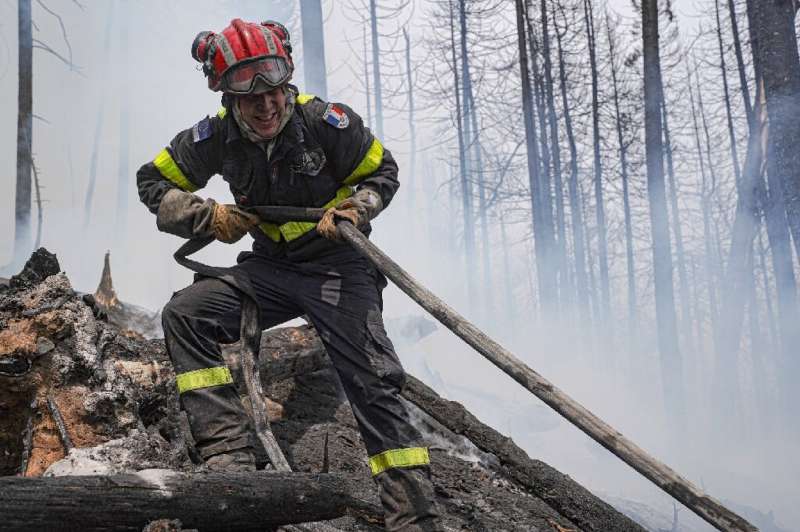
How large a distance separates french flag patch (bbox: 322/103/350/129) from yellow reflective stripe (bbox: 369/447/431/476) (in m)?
1.45

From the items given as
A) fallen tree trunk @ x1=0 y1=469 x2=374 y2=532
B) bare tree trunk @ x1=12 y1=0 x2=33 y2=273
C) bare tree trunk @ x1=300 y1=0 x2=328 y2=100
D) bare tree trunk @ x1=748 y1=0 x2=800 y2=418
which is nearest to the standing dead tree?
bare tree trunk @ x1=12 y1=0 x2=33 y2=273

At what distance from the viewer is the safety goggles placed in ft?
10.2

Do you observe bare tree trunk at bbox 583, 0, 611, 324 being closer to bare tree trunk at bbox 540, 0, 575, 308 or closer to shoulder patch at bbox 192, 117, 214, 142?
bare tree trunk at bbox 540, 0, 575, 308

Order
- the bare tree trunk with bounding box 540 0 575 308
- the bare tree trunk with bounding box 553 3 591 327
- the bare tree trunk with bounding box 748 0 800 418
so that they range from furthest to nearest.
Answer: the bare tree trunk with bounding box 553 3 591 327 < the bare tree trunk with bounding box 540 0 575 308 < the bare tree trunk with bounding box 748 0 800 418

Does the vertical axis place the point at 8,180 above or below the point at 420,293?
above

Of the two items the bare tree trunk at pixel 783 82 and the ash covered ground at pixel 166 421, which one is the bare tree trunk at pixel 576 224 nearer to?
Answer: the bare tree trunk at pixel 783 82

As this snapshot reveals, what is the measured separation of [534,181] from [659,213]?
458 centimetres

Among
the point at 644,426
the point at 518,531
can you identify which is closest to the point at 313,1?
the point at 644,426

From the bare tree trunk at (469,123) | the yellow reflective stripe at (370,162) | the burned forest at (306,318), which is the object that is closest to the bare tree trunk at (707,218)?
the burned forest at (306,318)

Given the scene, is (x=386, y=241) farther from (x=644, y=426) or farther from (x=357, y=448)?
(x=357, y=448)

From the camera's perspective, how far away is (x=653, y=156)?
1097 centimetres

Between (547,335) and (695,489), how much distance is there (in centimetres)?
1708

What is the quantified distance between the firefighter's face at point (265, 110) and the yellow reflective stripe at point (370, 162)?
16.6 inches

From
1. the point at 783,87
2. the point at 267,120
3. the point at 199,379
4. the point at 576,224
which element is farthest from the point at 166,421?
the point at 576,224
